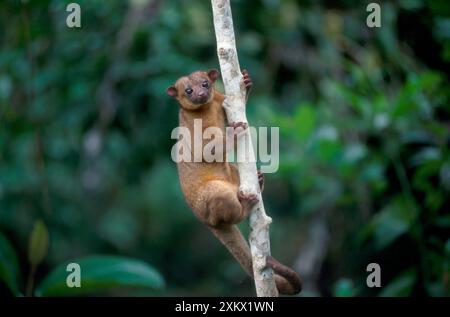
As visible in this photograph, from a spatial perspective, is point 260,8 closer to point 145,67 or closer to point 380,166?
point 145,67

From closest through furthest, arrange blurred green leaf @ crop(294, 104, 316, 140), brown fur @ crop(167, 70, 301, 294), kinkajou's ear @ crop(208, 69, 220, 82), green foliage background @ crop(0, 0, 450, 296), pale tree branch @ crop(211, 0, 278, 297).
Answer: pale tree branch @ crop(211, 0, 278, 297) → brown fur @ crop(167, 70, 301, 294) → kinkajou's ear @ crop(208, 69, 220, 82) → green foliage background @ crop(0, 0, 450, 296) → blurred green leaf @ crop(294, 104, 316, 140)

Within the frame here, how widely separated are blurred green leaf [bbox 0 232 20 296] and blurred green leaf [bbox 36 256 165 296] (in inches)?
6.3

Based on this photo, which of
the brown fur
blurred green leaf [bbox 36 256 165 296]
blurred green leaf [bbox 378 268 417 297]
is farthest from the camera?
blurred green leaf [bbox 378 268 417 297]

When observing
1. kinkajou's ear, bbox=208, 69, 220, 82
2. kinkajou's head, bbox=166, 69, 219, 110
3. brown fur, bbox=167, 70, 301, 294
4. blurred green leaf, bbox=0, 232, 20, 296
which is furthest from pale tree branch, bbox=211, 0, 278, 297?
blurred green leaf, bbox=0, 232, 20, 296

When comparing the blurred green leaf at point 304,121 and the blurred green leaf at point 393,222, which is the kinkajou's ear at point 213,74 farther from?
the blurred green leaf at point 393,222

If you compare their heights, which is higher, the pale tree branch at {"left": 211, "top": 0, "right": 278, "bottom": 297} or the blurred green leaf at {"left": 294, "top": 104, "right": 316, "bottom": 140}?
the blurred green leaf at {"left": 294, "top": 104, "right": 316, "bottom": 140}

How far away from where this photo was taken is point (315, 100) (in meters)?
7.59

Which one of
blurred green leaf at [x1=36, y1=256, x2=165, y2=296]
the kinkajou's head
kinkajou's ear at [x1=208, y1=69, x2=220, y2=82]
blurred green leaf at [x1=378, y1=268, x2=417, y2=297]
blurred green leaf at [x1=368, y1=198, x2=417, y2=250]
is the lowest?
blurred green leaf at [x1=36, y1=256, x2=165, y2=296]

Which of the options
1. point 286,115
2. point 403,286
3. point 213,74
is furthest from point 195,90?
point 286,115

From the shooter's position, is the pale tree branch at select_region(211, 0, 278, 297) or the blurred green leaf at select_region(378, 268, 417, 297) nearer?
the pale tree branch at select_region(211, 0, 278, 297)

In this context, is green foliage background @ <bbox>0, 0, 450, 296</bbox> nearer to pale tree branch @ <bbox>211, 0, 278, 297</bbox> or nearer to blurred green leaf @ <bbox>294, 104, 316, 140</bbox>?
blurred green leaf @ <bbox>294, 104, 316, 140</bbox>

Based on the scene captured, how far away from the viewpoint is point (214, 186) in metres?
4.33

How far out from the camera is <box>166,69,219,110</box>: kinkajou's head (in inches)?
178
